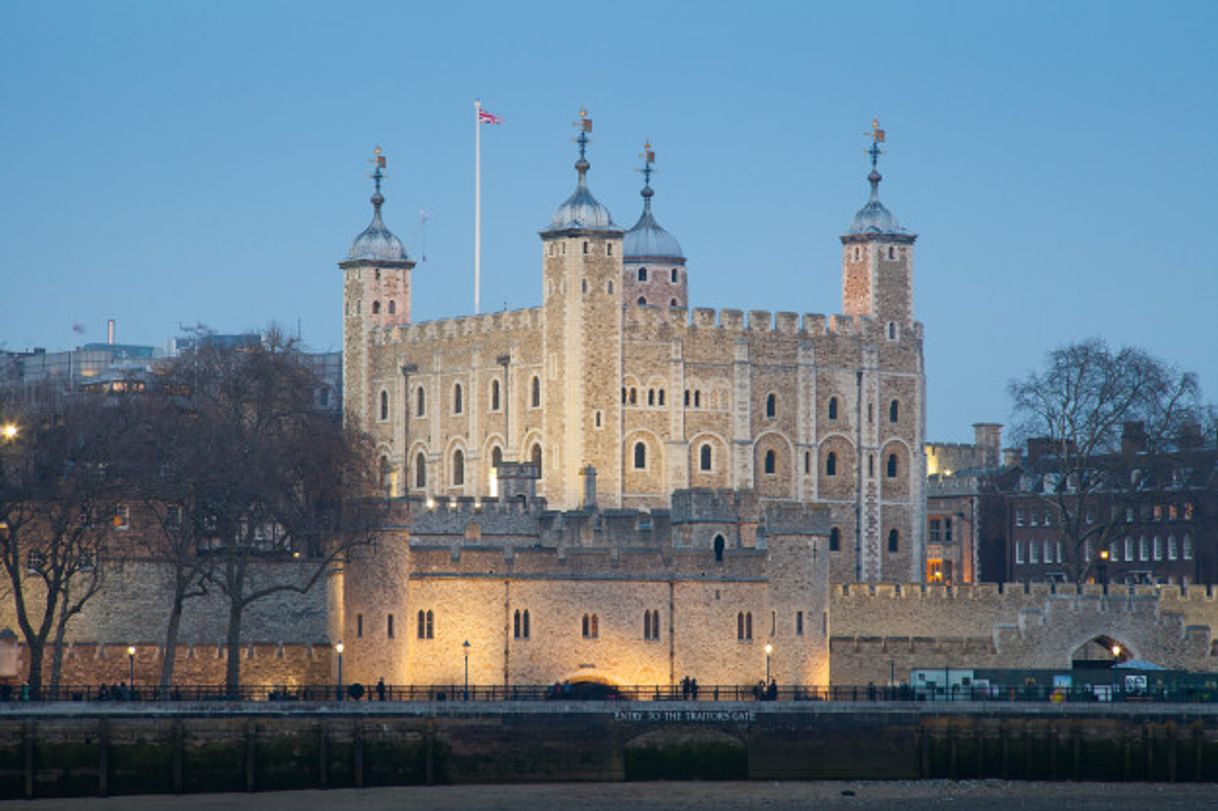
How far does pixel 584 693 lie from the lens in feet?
297

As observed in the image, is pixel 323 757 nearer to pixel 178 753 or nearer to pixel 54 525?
pixel 178 753

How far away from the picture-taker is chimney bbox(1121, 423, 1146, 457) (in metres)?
115

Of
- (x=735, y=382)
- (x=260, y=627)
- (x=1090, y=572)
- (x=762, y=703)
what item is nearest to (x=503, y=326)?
(x=735, y=382)

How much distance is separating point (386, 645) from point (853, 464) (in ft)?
117

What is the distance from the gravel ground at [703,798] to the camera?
244ft

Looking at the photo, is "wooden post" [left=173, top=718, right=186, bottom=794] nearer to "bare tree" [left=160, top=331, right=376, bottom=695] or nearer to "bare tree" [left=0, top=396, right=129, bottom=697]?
"bare tree" [left=160, top=331, right=376, bottom=695]

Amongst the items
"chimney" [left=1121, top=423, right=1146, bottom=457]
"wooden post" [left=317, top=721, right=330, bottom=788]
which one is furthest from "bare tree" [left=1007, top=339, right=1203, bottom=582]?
"wooden post" [left=317, top=721, right=330, bottom=788]

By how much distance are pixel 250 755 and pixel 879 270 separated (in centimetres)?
5199

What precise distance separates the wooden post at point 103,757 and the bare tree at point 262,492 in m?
7.25

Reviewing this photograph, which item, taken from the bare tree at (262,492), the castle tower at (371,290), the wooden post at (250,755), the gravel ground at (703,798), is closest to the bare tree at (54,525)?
the bare tree at (262,492)

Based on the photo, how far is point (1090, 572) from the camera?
123750 mm

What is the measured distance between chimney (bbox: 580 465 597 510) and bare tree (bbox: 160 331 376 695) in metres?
11.3

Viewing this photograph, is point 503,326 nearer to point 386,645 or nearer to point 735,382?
point 735,382

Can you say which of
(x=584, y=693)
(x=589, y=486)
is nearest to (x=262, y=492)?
(x=584, y=693)
